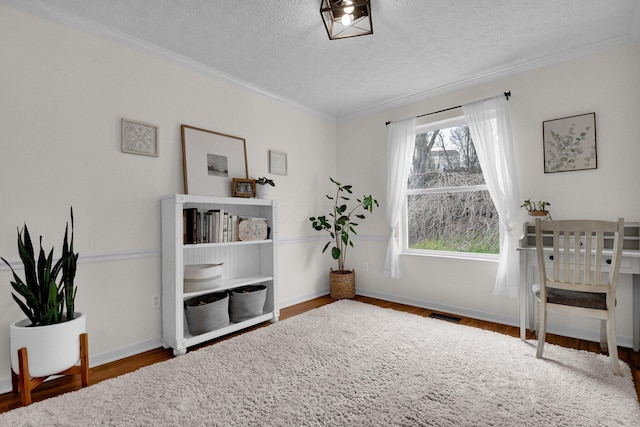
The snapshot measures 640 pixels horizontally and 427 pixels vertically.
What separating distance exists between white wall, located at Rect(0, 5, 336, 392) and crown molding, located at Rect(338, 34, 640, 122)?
209 cm

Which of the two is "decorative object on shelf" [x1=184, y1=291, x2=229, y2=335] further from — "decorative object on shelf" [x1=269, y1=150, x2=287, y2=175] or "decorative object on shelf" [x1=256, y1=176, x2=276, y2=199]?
"decorative object on shelf" [x1=269, y1=150, x2=287, y2=175]

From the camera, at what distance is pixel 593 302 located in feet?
6.99

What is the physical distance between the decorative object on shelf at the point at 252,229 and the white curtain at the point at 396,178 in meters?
1.60

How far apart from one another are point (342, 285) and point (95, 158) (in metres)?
2.93

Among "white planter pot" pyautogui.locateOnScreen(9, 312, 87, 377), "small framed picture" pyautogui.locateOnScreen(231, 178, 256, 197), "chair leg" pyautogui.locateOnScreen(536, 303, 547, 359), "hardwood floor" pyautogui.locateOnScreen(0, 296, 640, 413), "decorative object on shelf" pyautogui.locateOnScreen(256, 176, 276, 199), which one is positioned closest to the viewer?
"white planter pot" pyautogui.locateOnScreen(9, 312, 87, 377)

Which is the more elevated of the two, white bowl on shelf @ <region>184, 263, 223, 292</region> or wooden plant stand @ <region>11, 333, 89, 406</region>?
white bowl on shelf @ <region>184, 263, 223, 292</region>

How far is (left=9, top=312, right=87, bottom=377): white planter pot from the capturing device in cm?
174

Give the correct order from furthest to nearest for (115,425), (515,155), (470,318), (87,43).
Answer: (470,318), (515,155), (87,43), (115,425)

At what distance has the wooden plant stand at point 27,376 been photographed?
5.60 ft

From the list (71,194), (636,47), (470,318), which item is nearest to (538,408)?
(470,318)

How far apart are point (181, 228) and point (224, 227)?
43 centimetres

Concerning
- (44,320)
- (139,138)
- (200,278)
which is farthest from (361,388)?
(139,138)

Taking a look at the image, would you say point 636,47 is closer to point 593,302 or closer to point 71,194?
point 593,302

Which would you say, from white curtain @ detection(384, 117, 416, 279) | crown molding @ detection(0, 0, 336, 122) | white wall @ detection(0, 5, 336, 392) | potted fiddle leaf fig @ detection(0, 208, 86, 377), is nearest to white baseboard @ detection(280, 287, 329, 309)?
white curtain @ detection(384, 117, 416, 279)
